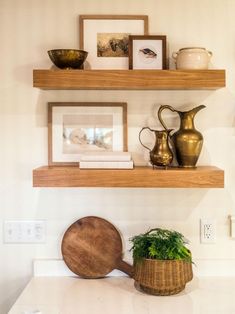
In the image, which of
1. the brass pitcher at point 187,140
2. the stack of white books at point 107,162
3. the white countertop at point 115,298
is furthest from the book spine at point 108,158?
the white countertop at point 115,298

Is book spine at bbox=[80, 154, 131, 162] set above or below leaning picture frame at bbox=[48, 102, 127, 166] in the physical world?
below

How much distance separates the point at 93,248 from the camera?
1914mm

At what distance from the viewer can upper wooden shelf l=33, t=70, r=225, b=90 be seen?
1716 millimetres

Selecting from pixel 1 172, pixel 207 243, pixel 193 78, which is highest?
pixel 193 78

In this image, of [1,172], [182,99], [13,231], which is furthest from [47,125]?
[182,99]

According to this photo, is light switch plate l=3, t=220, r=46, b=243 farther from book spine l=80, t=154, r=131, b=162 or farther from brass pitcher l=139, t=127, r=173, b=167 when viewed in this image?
brass pitcher l=139, t=127, r=173, b=167

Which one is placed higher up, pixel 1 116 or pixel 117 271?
pixel 1 116

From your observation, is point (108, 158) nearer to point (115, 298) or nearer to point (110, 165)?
point (110, 165)

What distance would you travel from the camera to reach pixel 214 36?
6.27ft

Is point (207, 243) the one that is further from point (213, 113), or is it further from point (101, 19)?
point (101, 19)

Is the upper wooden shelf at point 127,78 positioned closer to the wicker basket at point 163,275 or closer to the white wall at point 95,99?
the white wall at point 95,99

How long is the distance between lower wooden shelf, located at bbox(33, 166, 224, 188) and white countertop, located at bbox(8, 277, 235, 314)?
0.45 meters

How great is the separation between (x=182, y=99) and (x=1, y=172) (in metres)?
0.92

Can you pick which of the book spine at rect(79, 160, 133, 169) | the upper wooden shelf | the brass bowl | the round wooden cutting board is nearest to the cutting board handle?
the round wooden cutting board
